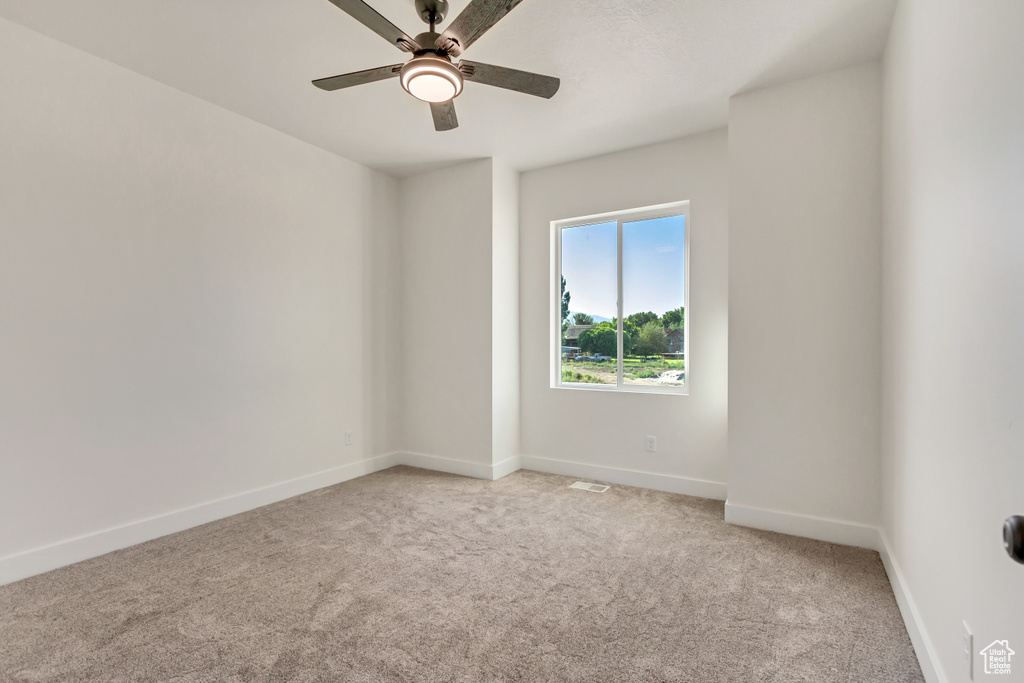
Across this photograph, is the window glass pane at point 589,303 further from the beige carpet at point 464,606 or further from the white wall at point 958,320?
the white wall at point 958,320

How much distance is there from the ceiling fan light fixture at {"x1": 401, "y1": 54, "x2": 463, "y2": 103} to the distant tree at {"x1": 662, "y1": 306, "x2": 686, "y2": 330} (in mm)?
2483

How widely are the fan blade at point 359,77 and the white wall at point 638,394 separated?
2.35 m

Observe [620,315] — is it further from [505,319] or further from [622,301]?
[505,319]

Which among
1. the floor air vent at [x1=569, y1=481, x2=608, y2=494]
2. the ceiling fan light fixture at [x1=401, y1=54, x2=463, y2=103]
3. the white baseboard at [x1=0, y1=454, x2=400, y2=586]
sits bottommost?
the floor air vent at [x1=569, y1=481, x2=608, y2=494]

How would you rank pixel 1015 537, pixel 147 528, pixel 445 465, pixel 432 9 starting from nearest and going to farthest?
pixel 1015 537 → pixel 432 9 → pixel 147 528 → pixel 445 465

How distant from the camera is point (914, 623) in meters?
1.90

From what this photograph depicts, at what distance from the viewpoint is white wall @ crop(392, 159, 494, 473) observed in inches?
169

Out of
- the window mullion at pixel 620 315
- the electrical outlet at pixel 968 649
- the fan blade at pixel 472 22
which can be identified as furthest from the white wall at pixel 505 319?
the electrical outlet at pixel 968 649

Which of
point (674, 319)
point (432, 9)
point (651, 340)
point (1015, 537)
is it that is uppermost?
point (432, 9)

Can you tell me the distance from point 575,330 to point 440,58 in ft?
9.07

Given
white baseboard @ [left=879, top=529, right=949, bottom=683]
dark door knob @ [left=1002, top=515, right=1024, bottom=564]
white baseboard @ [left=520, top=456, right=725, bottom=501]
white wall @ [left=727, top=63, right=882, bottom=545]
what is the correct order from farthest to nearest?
1. white baseboard @ [left=520, top=456, right=725, bottom=501]
2. white wall @ [left=727, top=63, right=882, bottom=545]
3. white baseboard @ [left=879, top=529, right=949, bottom=683]
4. dark door knob @ [left=1002, top=515, right=1024, bottom=564]

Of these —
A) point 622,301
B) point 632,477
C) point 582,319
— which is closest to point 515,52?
point 622,301

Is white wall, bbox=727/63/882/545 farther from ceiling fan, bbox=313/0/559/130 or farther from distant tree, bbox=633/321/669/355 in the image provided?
ceiling fan, bbox=313/0/559/130

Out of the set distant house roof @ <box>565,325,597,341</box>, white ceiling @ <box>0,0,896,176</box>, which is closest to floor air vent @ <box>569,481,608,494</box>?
distant house roof @ <box>565,325,597,341</box>
